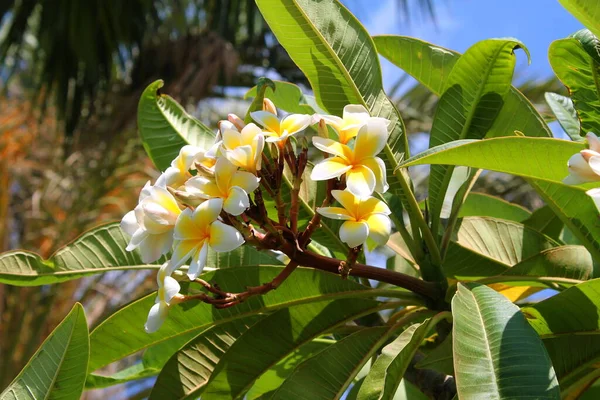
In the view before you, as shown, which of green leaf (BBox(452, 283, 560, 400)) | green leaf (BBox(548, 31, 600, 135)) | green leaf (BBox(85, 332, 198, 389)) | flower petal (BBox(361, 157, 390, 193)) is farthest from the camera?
green leaf (BBox(85, 332, 198, 389))

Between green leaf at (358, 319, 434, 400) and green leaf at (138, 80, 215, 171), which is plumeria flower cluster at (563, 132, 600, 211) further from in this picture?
green leaf at (138, 80, 215, 171)

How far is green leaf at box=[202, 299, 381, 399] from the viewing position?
0.74 meters

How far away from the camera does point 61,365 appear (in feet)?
2.13

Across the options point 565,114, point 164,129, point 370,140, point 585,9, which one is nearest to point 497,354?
point 370,140

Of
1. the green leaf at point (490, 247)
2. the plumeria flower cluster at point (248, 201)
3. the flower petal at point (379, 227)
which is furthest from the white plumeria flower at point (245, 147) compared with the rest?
the green leaf at point (490, 247)

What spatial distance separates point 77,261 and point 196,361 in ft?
0.55

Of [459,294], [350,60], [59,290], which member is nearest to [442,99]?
[350,60]

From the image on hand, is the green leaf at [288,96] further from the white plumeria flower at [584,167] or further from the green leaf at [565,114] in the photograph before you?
the white plumeria flower at [584,167]

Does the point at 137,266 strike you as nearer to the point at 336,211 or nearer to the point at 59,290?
the point at 336,211

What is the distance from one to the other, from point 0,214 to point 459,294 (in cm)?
434

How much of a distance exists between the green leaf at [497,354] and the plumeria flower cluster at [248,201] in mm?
98

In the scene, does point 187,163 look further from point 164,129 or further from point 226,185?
point 164,129

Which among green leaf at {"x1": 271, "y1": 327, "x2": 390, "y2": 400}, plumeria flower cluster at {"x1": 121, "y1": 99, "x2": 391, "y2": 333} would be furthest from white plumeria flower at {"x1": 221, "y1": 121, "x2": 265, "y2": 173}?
green leaf at {"x1": 271, "y1": 327, "x2": 390, "y2": 400}

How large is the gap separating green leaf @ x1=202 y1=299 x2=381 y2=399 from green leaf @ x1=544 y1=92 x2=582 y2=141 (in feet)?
0.95
